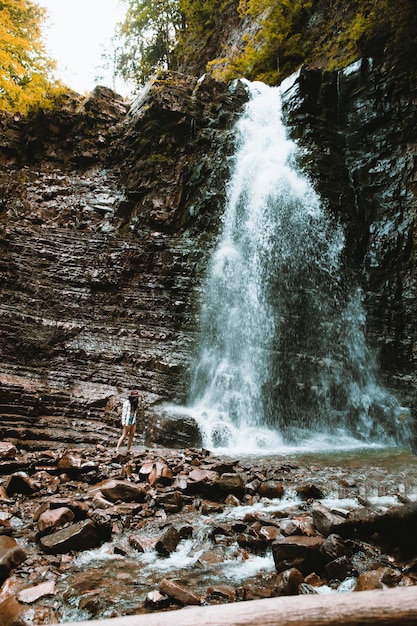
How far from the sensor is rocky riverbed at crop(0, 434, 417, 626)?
279cm

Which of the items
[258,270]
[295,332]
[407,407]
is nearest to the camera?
[407,407]

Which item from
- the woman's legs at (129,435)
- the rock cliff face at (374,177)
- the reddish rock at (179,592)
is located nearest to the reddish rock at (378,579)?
the reddish rock at (179,592)

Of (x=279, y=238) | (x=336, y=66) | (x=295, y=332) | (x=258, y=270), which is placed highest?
(x=336, y=66)

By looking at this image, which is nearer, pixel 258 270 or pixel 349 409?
pixel 349 409

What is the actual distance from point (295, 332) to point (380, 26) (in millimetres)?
13533

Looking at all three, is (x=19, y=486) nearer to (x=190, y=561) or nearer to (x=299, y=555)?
(x=190, y=561)

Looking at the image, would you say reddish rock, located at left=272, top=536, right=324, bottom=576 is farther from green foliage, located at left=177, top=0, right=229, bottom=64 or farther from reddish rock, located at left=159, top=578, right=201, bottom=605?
green foliage, located at left=177, top=0, right=229, bottom=64

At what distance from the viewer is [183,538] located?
3.85 metres

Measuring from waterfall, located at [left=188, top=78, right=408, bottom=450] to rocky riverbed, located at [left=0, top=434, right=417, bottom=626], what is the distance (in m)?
4.18

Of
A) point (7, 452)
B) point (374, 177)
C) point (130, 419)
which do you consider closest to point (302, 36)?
point (374, 177)

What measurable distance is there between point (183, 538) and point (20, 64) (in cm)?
1666

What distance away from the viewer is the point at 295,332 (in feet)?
40.2

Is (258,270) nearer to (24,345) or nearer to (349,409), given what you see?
(349,409)

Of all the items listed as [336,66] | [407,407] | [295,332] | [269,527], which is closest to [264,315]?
[295,332]
